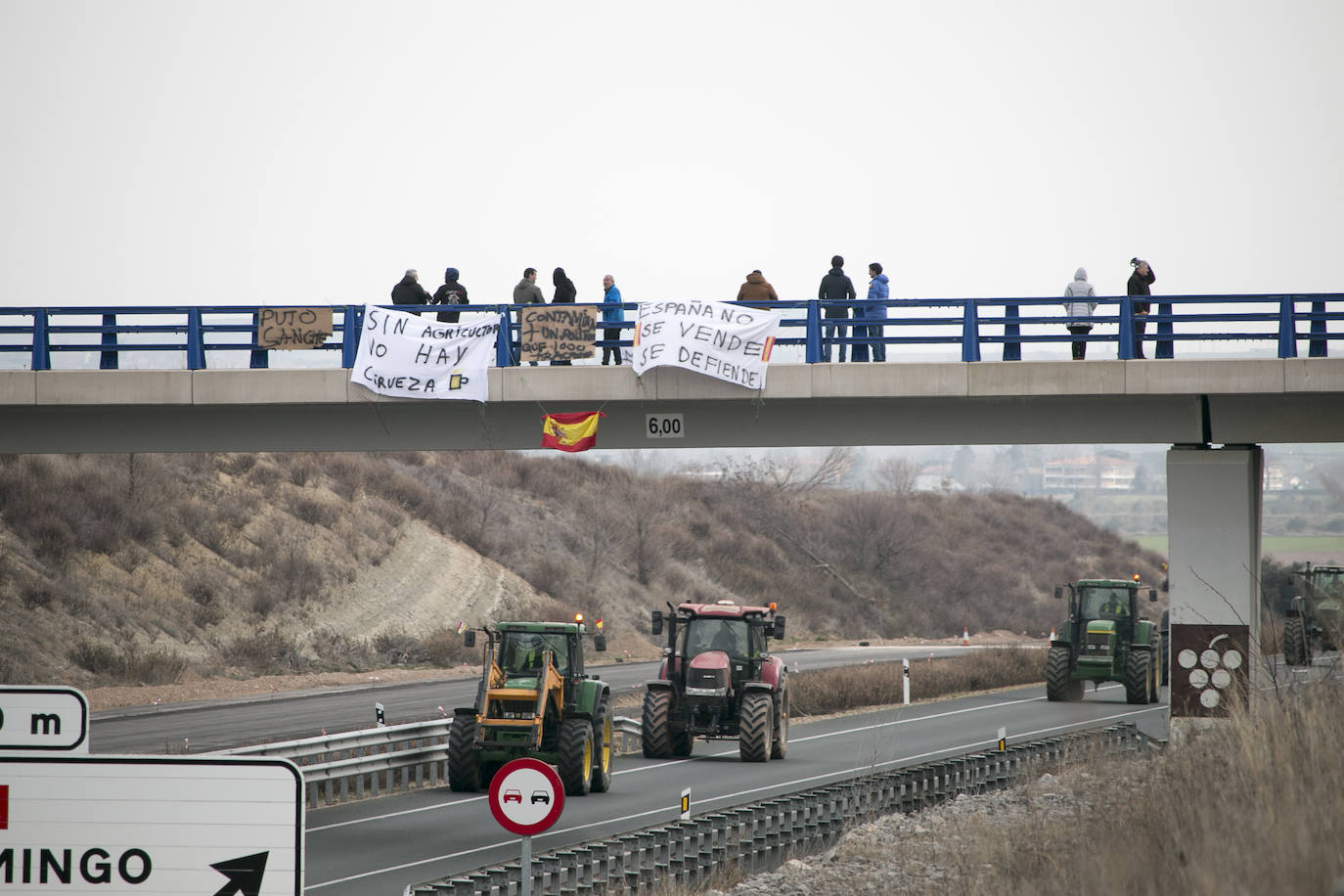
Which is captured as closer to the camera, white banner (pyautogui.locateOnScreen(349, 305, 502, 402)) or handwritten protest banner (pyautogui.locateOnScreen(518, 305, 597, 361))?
white banner (pyautogui.locateOnScreen(349, 305, 502, 402))

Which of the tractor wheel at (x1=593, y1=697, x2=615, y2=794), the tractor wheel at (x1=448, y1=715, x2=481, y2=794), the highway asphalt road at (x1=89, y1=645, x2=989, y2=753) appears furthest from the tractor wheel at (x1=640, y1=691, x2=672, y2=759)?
the highway asphalt road at (x1=89, y1=645, x2=989, y2=753)

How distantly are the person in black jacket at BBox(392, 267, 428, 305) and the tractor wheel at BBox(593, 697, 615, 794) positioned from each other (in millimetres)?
6590

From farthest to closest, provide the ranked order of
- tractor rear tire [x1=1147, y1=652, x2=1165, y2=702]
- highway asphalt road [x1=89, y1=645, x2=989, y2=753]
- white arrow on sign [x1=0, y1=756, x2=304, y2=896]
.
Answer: tractor rear tire [x1=1147, y1=652, x2=1165, y2=702] → highway asphalt road [x1=89, y1=645, x2=989, y2=753] → white arrow on sign [x1=0, y1=756, x2=304, y2=896]

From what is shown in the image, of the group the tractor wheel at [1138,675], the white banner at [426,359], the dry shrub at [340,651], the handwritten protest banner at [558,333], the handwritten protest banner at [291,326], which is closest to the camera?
the white banner at [426,359]

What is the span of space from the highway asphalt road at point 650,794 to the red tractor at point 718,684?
0.58m

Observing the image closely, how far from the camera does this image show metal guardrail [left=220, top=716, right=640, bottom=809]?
18109 millimetres

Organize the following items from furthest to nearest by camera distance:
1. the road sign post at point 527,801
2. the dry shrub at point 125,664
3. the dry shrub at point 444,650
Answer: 1. the dry shrub at point 444,650
2. the dry shrub at point 125,664
3. the road sign post at point 527,801

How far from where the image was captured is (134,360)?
907 inches

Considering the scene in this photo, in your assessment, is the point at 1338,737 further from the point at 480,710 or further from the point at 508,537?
the point at 508,537

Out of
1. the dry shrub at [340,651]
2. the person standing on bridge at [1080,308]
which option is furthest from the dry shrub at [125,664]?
the person standing on bridge at [1080,308]

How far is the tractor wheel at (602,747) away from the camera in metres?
18.0

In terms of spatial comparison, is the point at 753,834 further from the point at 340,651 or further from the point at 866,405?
the point at 340,651

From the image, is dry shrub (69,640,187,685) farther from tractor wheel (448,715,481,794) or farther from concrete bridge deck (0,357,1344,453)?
tractor wheel (448,715,481,794)

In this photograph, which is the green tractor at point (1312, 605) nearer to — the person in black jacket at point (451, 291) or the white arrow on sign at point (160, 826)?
the person in black jacket at point (451, 291)
